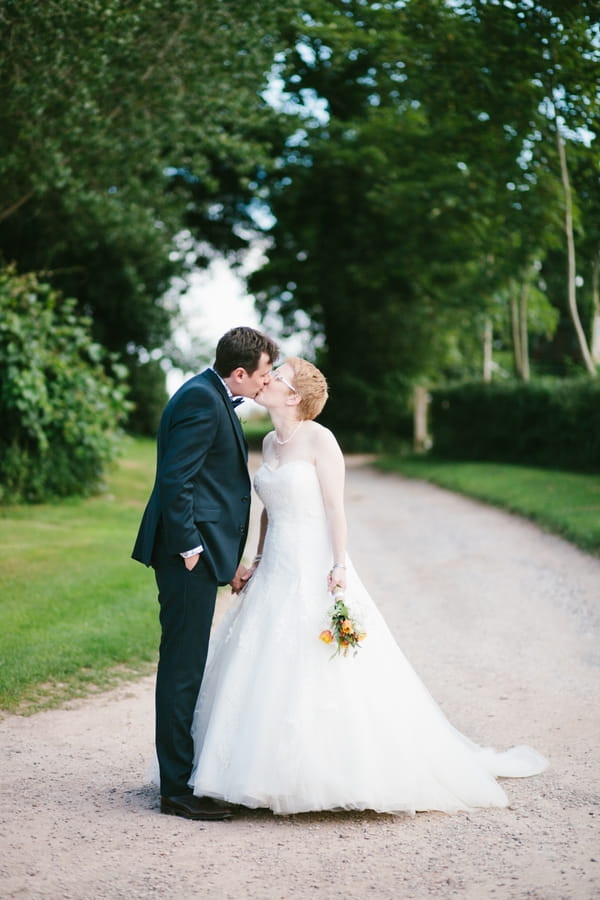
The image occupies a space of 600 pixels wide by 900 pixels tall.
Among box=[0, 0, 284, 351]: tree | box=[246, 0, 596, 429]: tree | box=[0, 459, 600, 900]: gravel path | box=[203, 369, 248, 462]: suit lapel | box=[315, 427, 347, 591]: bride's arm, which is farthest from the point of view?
box=[246, 0, 596, 429]: tree

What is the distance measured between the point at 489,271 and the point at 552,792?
840 inches

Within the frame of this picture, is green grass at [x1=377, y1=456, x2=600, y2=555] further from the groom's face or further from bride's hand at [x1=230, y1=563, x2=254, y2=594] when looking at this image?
the groom's face

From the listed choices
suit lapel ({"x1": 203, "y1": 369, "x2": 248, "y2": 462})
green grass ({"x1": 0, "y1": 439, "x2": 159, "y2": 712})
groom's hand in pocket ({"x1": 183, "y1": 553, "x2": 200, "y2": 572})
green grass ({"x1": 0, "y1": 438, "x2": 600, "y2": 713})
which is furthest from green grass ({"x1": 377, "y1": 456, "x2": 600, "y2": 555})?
groom's hand in pocket ({"x1": 183, "y1": 553, "x2": 200, "y2": 572})

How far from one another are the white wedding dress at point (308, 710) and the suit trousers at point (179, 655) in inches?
4.3

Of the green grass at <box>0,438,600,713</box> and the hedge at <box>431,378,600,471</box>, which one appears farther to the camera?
the hedge at <box>431,378,600,471</box>

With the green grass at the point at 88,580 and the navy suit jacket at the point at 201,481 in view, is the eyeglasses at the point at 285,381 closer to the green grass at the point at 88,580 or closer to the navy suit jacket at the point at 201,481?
the navy suit jacket at the point at 201,481

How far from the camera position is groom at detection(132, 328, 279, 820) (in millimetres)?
4320

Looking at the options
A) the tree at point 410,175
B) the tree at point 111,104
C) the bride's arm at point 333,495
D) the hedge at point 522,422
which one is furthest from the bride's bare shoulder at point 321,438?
the hedge at point 522,422

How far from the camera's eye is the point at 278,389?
15.7 ft

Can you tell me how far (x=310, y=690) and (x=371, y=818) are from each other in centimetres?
65

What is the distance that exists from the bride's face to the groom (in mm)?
241

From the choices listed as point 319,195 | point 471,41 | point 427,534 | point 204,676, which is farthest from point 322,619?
point 319,195

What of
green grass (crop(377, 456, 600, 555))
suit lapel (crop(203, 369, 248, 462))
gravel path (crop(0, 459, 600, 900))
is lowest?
gravel path (crop(0, 459, 600, 900))

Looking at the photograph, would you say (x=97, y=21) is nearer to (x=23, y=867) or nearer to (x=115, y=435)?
(x=115, y=435)
